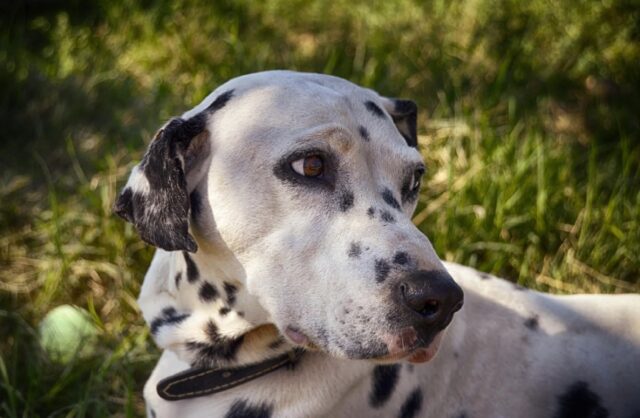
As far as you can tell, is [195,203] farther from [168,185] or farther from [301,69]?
[301,69]

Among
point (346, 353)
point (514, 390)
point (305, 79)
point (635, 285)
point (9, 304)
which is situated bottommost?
point (9, 304)

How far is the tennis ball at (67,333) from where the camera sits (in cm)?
375

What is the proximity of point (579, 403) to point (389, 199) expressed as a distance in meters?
1.04

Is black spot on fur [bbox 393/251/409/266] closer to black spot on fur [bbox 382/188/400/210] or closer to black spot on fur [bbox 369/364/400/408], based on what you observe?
black spot on fur [bbox 382/188/400/210]

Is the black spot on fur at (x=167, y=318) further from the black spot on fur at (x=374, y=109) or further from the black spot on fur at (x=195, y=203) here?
the black spot on fur at (x=374, y=109)

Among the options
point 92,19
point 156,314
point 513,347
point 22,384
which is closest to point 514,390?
point 513,347

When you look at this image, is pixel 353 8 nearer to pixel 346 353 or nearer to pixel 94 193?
pixel 94 193

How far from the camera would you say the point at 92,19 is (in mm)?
6391

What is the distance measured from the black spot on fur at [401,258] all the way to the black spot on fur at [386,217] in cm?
16

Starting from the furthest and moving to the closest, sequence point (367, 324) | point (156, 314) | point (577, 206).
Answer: point (577, 206)
point (156, 314)
point (367, 324)

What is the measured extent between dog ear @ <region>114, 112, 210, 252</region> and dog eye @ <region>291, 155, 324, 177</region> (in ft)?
1.10

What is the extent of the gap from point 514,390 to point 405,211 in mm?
733

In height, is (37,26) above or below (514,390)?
below

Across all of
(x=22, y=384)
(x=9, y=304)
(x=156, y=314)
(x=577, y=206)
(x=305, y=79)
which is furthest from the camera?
(x=577, y=206)
